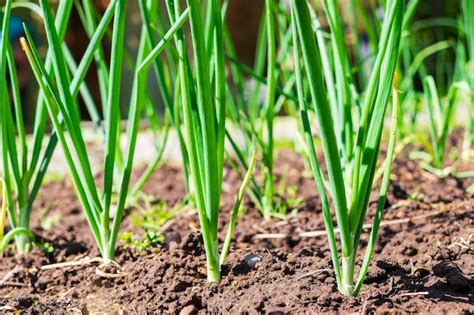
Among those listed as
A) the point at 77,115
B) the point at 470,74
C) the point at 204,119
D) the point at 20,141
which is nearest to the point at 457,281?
the point at 204,119

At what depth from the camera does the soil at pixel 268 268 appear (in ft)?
4.02

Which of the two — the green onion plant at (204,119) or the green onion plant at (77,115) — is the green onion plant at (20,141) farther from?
the green onion plant at (204,119)

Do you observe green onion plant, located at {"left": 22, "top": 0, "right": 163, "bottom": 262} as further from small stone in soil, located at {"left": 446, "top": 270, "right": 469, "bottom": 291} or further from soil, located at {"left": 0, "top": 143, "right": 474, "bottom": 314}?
small stone in soil, located at {"left": 446, "top": 270, "right": 469, "bottom": 291}

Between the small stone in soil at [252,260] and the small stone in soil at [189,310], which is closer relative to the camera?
the small stone in soil at [189,310]

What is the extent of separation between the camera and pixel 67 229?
6.56 ft

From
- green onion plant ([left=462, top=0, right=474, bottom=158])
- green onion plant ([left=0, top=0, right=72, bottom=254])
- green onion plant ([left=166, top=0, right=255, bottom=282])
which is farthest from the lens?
green onion plant ([left=462, top=0, right=474, bottom=158])

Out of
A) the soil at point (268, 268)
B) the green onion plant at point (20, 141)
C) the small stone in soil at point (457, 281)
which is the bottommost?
the soil at point (268, 268)

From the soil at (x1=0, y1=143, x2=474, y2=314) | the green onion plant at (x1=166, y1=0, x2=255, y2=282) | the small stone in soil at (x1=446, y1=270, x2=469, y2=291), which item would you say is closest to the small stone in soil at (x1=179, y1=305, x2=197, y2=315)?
the soil at (x1=0, y1=143, x2=474, y2=314)

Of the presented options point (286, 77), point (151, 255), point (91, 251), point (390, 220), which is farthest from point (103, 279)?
point (286, 77)

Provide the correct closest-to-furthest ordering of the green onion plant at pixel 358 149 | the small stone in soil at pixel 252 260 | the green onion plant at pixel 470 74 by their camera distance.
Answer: the green onion plant at pixel 358 149, the small stone in soil at pixel 252 260, the green onion plant at pixel 470 74

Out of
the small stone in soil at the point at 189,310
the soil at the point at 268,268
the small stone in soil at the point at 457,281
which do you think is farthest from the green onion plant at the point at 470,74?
the small stone in soil at the point at 189,310

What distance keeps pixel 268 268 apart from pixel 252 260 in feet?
0.17

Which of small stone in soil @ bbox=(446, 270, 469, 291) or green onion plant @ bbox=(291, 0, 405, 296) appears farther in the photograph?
small stone in soil @ bbox=(446, 270, 469, 291)

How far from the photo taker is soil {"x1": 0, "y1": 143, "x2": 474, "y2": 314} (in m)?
1.22
